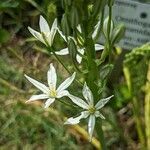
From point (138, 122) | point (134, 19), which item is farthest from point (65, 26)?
point (138, 122)

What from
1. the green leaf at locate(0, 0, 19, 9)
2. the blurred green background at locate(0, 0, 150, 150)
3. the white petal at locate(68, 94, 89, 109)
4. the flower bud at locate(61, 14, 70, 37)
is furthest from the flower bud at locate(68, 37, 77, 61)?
the green leaf at locate(0, 0, 19, 9)

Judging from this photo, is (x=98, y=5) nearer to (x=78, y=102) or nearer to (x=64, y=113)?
(x=78, y=102)

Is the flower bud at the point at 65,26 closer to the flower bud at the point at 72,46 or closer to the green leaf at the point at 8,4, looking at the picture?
the flower bud at the point at 72,46

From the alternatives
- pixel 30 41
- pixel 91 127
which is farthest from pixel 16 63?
pixel 91 127

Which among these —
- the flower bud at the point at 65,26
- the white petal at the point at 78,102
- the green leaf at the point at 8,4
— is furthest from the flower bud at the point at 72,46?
the green leaf at the point at 8,4

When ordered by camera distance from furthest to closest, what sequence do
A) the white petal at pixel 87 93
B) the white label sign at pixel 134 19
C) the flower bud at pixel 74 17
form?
the white label sign at pixel 134 19
the white petal at pixel 87 93
the flower bud at pixel 74 17

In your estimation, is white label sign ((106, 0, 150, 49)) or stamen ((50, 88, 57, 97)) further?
white label sign ((106, 0, 150, 49))

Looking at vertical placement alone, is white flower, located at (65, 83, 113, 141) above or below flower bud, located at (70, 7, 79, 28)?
below

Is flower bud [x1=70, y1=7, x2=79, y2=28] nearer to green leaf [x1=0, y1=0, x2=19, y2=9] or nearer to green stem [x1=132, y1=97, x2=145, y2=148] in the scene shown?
green stem [x1=132, y1=97, x2=145, y2=148]

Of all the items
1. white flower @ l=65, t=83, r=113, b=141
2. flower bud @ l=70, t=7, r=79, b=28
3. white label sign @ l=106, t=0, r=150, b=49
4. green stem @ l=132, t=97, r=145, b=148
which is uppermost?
flower bud @ l=70, t=7, r=79, b=28
